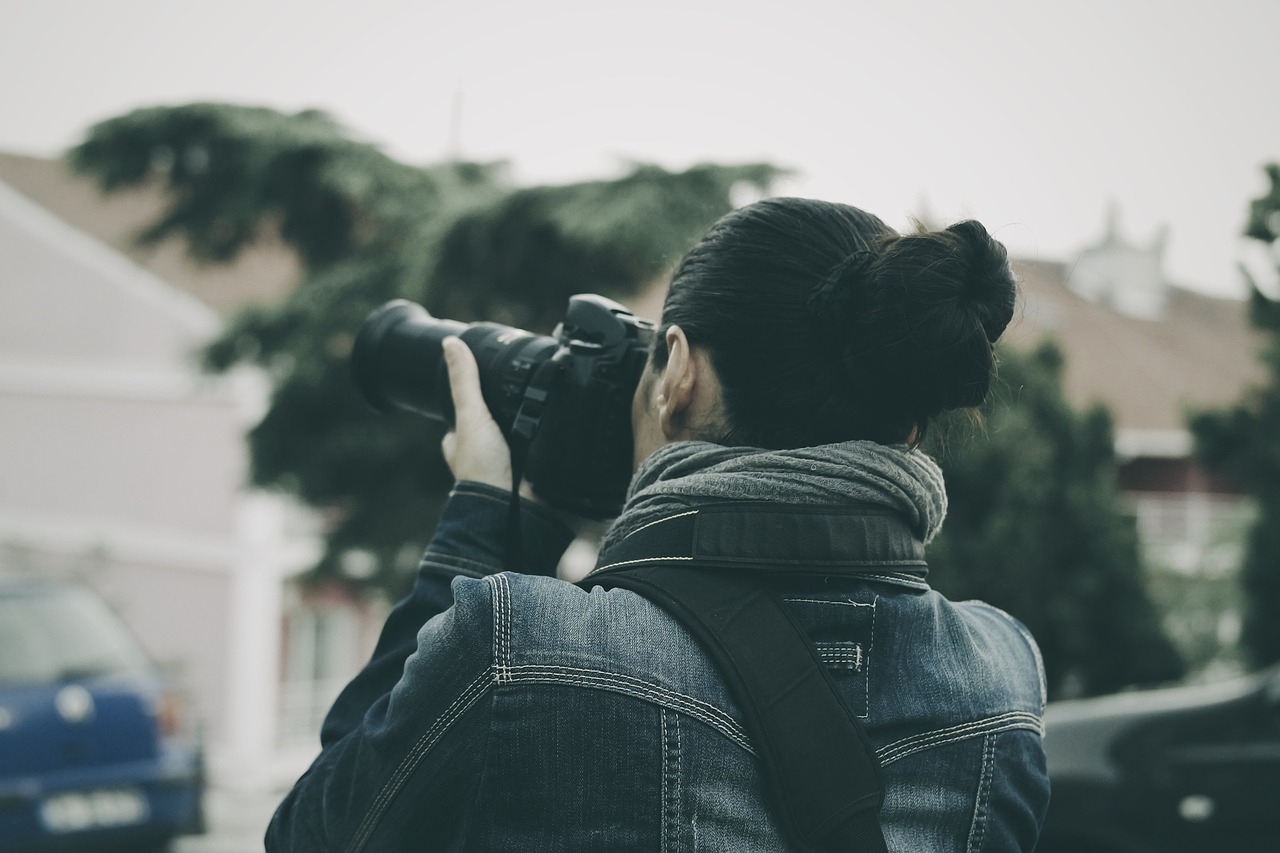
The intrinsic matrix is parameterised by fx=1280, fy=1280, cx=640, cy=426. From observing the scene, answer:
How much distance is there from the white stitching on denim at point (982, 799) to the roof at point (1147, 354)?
16724 millimetres

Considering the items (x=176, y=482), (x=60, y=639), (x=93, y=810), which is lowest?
(x=176, y=482)

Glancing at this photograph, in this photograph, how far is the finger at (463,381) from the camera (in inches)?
57.8

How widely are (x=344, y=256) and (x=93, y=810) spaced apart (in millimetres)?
3752

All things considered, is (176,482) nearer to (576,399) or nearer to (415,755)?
(576,399)

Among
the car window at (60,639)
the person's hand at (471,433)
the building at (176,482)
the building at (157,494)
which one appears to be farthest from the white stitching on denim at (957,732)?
the building at (157,494)

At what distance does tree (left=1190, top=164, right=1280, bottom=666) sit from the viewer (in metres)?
3.04

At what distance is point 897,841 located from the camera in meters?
1.14

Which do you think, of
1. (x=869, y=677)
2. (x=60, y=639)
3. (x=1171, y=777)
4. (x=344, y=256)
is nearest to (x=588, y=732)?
(x=869, y=677)

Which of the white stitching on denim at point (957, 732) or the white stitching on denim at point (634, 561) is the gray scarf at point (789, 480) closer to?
the white stitching on denim at point (634, 561)

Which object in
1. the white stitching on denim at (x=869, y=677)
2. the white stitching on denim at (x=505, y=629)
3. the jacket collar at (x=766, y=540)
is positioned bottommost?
the white stitching on denim at (x=869, y=677)

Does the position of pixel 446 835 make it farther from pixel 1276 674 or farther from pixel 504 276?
pixel 504 276

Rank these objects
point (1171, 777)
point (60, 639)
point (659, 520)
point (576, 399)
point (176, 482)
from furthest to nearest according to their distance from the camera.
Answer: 1. point (176, 482)
2. point (60, 639)
3. point (1171, 777)
4. point (576, 399)
5. point (659, 520)

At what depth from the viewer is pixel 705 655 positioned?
1.07 meters

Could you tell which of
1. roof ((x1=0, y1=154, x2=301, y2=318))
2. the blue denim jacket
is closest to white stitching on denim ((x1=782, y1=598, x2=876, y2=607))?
the blue denim jacket
